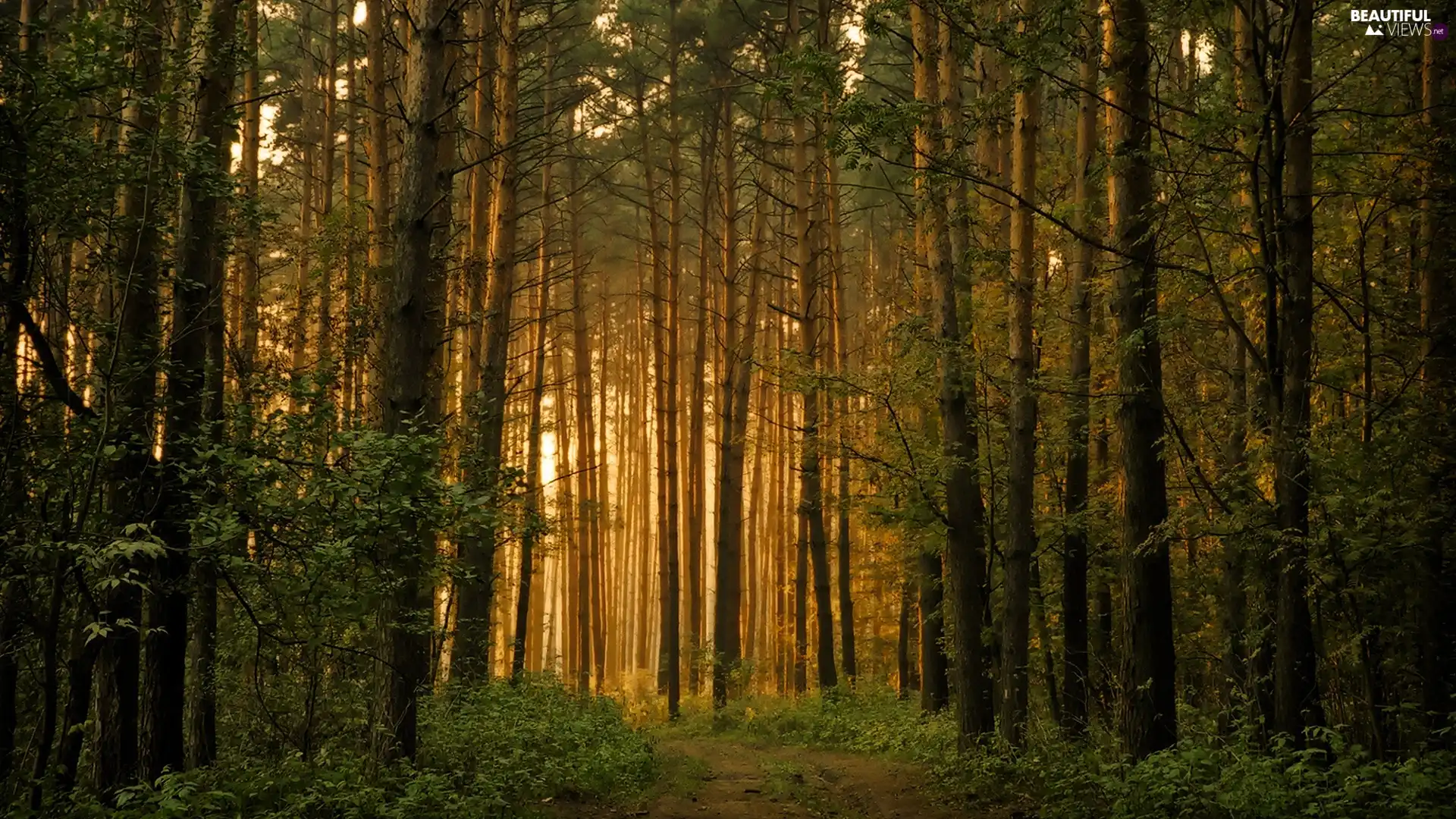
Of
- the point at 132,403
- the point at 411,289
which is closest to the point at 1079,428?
the point at 411,289

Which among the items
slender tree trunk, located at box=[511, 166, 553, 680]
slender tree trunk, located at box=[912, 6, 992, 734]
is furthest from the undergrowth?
slender tree trunk, located at box=[511, 166, 553, 680]

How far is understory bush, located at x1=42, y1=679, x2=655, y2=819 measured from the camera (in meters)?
6.07

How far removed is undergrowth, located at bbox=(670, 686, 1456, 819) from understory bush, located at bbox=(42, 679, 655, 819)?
12.2 feet

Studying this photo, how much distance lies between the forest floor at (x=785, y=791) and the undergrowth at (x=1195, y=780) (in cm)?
39

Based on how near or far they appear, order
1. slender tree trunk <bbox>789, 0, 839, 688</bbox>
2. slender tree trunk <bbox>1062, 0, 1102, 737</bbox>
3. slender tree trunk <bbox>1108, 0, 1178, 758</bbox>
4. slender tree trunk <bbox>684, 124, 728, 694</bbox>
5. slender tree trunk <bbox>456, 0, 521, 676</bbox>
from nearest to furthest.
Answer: slender tree trunk <bbox>1108, 0, 1178, 758</bbox> → slender tree trunk <bbox>1062, 0, 1102, 737</bbox> → slender tree trunk <bbox>456, 0, 521, 676</bbox> → slender tree trunk <bbox>789, 0, 839, 688</bbox> → slender tree trunk <bbox>684, 124, 728, 694</bbox>

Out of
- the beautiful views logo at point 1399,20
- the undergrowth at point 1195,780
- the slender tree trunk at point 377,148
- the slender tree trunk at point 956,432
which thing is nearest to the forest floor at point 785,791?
the undergrowth at point 1195,780

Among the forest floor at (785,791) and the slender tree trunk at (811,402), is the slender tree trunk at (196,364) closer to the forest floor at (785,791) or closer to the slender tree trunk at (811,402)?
the forest floor at (785,791)

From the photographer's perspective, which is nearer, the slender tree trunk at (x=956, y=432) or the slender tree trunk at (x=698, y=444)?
the slender tree trunk at (x=956, y=432)

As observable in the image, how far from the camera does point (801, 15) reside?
63.6 ft

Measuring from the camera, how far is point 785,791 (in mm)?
10625

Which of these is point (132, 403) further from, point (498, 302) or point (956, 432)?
point (956, 432)

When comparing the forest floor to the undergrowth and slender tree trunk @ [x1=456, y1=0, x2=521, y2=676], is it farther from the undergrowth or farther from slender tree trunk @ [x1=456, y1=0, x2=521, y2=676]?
slender tree trunk @ [x1=456, y1=0, x2=521, y2=676]

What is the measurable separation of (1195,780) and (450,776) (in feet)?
19.0

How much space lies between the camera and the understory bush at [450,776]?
19.9 feet
